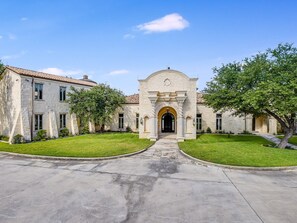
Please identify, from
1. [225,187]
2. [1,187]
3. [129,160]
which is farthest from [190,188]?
[1,187]

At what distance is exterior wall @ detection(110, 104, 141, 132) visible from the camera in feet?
90.4

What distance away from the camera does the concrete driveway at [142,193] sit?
5285 mm

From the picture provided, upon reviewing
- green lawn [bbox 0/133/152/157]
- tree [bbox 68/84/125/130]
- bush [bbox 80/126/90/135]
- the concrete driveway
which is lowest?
the concrete driveway

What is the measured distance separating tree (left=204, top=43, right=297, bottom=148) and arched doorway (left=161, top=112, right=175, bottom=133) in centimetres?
840

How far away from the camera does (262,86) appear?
13.7 m

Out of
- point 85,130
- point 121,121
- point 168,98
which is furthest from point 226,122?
point 85,130

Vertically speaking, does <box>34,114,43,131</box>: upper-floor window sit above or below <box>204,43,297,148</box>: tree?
below

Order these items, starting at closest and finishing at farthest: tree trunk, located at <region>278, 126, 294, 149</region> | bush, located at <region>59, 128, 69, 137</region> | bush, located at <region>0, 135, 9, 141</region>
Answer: tree trunk, located at <region>278, 126, 294, 149</region>
bush, located at <region>0, 135, 9, 141</region>
bush, located at <region>59, 128, 69, 137</region>

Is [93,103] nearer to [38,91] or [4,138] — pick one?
[38,91]

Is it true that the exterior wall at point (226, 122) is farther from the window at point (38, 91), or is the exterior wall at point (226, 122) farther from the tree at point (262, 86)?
the window at point (38, 91)

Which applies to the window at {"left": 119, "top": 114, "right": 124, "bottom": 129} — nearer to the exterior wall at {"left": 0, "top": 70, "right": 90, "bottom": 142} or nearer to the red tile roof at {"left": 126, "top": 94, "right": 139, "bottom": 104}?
the red tile roof at {"left": 126, "top": 94, "right": 139, "bottom": 104}

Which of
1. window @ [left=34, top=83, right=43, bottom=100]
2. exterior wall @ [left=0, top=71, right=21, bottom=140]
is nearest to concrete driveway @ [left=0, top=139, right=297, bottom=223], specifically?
exterior wall @ [left=0, top=71, right=21, bottom=140]

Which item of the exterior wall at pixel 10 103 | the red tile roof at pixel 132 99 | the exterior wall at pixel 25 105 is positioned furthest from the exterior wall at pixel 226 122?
A: the exterior wall at pixel 10 103

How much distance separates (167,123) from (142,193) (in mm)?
19236
